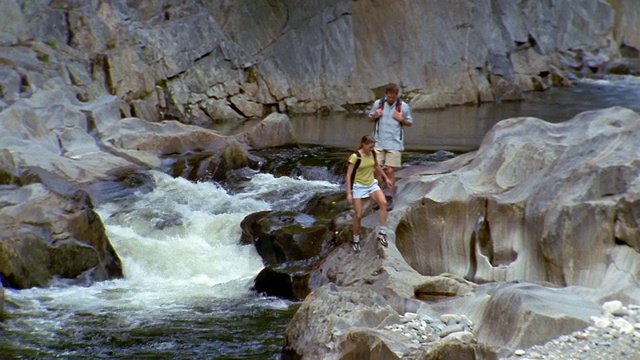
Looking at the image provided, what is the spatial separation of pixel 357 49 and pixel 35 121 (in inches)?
546

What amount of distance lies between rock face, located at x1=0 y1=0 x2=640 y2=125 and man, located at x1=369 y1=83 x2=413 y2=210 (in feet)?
34.0

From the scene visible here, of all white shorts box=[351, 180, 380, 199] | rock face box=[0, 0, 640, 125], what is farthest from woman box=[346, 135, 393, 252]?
rock face box=[0, 0, 640, 125]

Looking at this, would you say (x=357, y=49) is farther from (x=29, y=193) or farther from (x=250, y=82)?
(x=29, y=193)

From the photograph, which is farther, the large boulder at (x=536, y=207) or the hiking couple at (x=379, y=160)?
the hiking couple at (x=379, y=160)

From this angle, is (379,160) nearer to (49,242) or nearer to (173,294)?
(173,294)

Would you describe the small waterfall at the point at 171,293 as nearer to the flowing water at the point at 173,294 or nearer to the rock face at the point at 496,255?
the flowing water at the point at 173,294

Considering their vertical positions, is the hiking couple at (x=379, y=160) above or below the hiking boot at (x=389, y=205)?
above

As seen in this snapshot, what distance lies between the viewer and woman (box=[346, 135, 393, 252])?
467 inches

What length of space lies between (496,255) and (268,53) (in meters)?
18.8

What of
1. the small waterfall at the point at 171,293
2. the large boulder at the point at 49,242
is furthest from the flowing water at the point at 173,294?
the large boulder at the point at 49,242

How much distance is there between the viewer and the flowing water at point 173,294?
415 inches

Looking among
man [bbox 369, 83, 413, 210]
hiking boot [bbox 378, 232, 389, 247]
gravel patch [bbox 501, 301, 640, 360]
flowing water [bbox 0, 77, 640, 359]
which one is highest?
man [bbox 369, 83, 413, 210]

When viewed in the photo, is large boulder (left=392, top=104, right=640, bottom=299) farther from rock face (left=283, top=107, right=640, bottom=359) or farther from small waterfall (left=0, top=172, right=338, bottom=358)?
small waterfall (left=0, top=172, right=338, bottom=358)

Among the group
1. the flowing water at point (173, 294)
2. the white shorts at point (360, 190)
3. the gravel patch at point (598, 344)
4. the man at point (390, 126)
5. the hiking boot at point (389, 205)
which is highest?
the man at point (390, 126)
